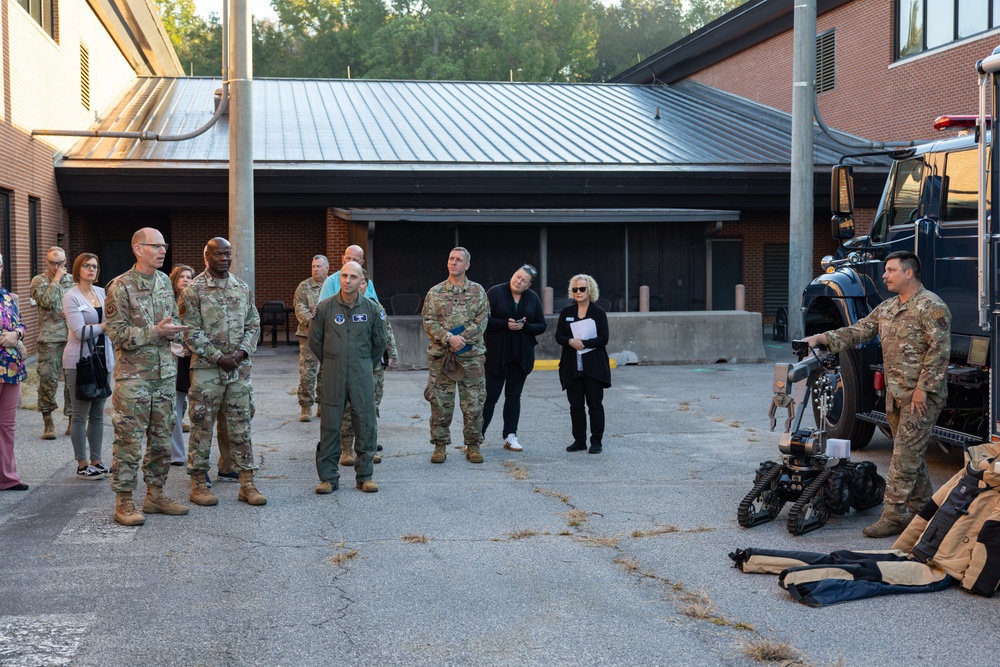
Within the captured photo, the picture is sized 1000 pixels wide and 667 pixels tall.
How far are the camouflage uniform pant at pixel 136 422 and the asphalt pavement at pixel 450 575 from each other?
38cm

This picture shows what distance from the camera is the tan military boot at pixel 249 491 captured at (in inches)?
304

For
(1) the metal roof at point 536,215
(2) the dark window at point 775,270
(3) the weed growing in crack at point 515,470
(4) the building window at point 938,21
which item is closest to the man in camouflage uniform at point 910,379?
(3) the weed growing in crack at point 515,470

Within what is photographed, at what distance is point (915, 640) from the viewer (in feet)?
16.3

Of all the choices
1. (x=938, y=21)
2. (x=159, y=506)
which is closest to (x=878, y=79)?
(x=938, y=21)

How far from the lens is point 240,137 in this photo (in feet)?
46.4

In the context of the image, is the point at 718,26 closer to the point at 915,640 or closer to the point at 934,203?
the point at 934,203

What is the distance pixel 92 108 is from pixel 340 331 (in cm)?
2013

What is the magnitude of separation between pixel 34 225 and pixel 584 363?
14.4 meters

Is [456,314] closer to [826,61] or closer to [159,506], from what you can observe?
[159,506]

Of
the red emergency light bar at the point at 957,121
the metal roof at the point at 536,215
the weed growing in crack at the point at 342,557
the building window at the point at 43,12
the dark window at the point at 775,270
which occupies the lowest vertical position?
the weed growing in crack at the point at 342,557

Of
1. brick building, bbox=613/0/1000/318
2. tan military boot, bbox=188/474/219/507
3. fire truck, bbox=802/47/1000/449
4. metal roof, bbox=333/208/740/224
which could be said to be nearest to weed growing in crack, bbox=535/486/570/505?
tan military boot, bbox=188/474/219/507

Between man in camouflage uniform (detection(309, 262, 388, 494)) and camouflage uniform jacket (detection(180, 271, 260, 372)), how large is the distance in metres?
0.60

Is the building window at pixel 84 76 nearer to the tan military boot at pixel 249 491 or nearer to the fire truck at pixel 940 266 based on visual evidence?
the tan military boot at pixel 249 491

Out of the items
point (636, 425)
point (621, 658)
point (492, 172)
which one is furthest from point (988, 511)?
point (492, 172)
